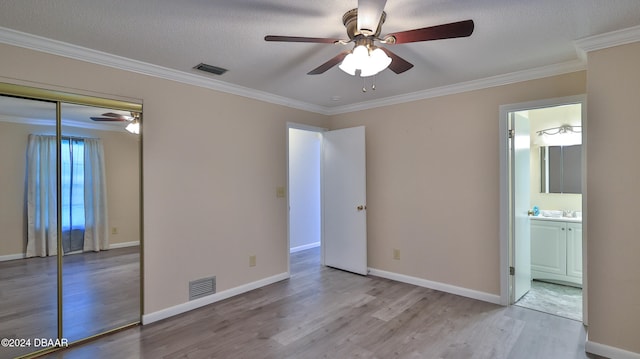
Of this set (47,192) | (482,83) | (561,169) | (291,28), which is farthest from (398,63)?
(561,169)

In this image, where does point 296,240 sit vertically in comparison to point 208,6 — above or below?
below

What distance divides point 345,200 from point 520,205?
210 cm

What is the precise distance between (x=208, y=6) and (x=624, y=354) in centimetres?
369

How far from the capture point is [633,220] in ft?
7.42

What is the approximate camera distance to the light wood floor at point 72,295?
2.43m

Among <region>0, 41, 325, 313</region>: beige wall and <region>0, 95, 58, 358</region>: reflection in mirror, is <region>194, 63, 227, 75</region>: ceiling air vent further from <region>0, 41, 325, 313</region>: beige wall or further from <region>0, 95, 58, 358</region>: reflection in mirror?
<region>0, 95, 58, 358</region>: reflection in mirror

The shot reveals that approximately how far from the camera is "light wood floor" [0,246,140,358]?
243cm

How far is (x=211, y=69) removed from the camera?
3.00 m

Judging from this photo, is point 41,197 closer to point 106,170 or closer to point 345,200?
point 106,170

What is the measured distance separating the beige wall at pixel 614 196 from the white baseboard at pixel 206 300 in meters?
3.13

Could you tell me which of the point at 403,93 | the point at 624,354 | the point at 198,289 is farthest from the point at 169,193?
the point at 624,354

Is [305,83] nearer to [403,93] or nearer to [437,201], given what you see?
[403,93]

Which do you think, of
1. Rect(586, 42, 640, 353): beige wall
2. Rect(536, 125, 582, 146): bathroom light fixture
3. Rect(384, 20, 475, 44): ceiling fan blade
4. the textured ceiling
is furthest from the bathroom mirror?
Rect(384, 20, 475, 44): ceiling fan blade

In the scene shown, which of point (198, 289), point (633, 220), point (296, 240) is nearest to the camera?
point (633, 220)
